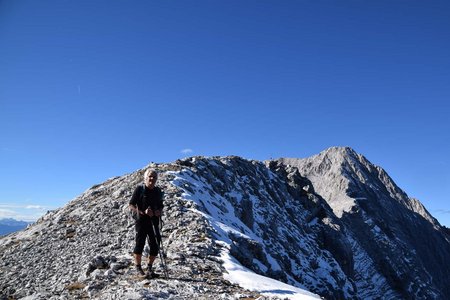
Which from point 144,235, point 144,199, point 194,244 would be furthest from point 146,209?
point 194,244

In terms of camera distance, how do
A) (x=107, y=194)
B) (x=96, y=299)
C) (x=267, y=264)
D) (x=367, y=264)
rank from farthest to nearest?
(x=367, y=264) → (x=107, y=194) → (x=267, y=264) → (x=96, y=299)

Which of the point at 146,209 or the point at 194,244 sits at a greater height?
the point at 146,209

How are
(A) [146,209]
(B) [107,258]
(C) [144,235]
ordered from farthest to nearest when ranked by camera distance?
(B) [107,258] < (C) [144,235] < (A) [146,209]

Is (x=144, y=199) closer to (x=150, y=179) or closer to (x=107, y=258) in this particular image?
(x=150, y=179)

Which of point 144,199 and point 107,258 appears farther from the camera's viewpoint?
point 107,258

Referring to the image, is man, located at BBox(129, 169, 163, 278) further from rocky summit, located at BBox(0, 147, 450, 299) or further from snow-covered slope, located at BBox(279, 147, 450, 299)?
snow-covered slope, located at BBox(279, 147, 450, 299)

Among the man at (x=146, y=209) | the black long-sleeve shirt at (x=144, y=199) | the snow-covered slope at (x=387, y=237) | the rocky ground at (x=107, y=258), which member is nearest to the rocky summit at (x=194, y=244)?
the rocky ground at (x=107, y=258)

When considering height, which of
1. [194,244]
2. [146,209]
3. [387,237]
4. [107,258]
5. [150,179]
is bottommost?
[107,258]

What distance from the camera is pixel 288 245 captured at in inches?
1927

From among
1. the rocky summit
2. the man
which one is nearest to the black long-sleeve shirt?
the man

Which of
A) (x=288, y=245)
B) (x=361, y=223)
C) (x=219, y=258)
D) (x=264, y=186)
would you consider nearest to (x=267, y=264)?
(x=219, y=258)

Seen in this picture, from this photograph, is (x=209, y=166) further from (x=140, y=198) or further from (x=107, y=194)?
(x=140, y=198)

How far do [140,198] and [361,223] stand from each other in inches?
5743

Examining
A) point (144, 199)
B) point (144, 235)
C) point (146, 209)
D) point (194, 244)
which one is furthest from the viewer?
point (194, 244)
